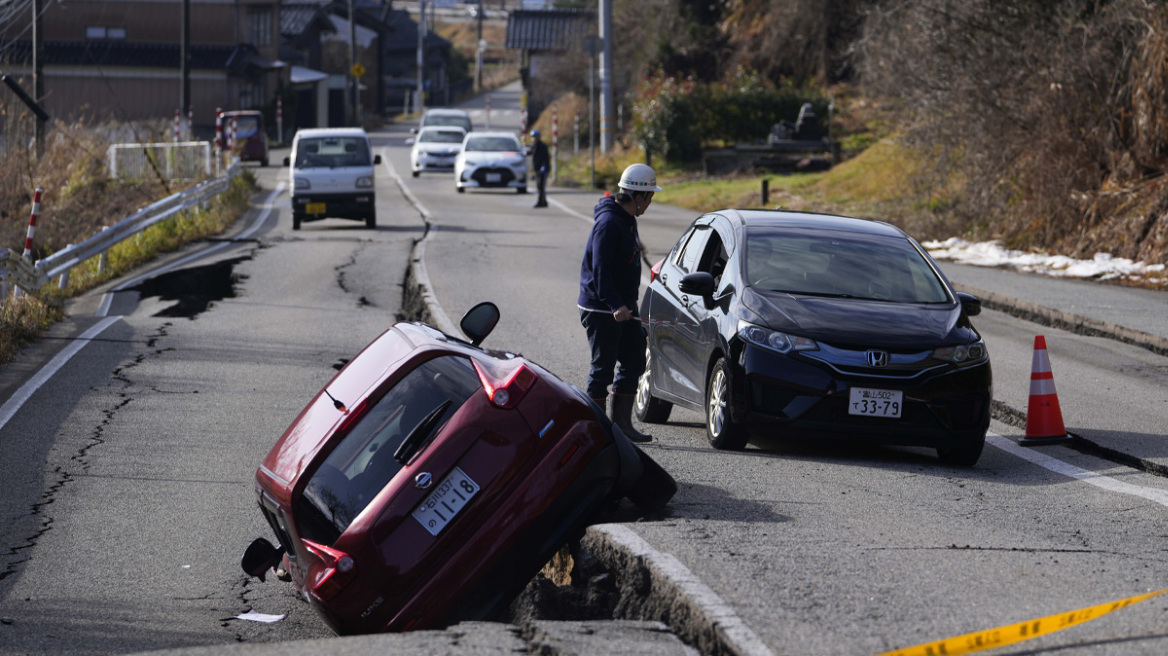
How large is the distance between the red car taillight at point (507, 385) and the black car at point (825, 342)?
2536 millimetres

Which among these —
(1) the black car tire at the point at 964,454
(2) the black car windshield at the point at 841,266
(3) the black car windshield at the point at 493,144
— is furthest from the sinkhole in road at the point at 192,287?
A: (3) the black car windshield at the point at 493,144

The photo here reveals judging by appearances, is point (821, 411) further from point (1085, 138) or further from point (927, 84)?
point (927, 84)

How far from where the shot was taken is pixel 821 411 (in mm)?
7449

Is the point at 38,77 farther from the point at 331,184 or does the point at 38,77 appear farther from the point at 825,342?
the point at 825,342

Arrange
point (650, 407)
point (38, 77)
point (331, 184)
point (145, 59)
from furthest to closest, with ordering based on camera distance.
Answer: point (145, 59) → point (38, 77) → point (331, 184) → point (650, 407)

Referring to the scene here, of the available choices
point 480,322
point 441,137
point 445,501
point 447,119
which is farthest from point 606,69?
point 445,501

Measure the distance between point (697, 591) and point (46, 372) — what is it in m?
8.01

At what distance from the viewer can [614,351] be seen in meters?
8.11

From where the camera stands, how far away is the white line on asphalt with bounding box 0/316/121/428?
381 inches

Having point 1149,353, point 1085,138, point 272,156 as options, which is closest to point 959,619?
point 1149,353

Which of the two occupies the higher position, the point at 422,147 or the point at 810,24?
the point at 810,24

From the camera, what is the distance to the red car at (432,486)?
4.97 m

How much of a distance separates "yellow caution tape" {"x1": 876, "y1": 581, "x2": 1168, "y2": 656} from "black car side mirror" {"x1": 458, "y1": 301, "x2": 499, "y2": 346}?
2673mm

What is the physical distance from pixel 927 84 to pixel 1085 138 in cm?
368
